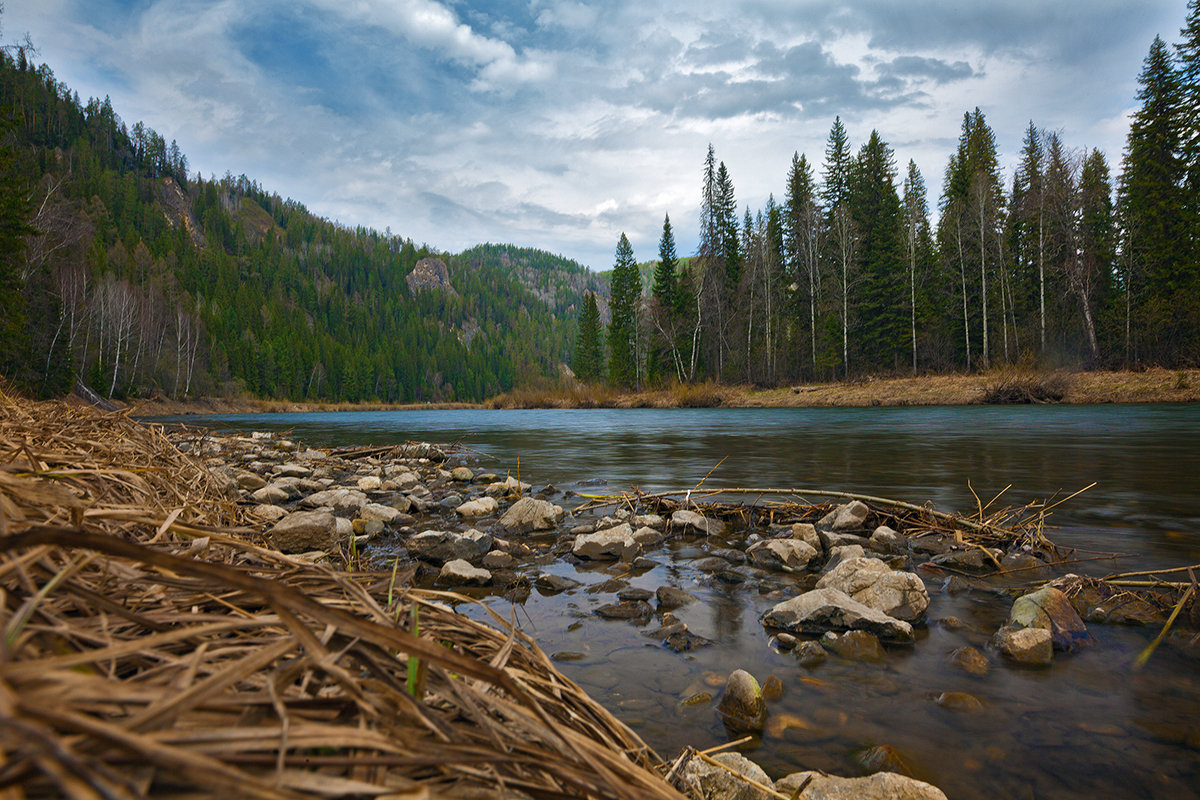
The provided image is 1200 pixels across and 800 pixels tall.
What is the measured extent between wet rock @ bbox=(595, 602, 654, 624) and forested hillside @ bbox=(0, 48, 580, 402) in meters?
24.1

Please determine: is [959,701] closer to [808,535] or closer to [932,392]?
[808,535]

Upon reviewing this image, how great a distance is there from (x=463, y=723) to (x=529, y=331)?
6029 inches

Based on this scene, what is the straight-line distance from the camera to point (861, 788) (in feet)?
5.47

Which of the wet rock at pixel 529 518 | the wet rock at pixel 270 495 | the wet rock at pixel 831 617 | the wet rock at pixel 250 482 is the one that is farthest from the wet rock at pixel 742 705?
the wet rock at pixel 250 482

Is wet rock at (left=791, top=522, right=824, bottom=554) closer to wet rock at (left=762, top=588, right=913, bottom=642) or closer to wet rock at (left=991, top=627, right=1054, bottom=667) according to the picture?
wet rock at (left=762, top=588, right=913, bottom=642)

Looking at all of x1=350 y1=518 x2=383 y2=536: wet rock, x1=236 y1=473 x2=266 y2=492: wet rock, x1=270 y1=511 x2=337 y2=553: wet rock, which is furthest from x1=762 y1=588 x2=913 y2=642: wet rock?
x1=236 y1=473 x2=266 y2=492: wet rock

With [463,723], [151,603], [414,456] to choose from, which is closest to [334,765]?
[463,723]

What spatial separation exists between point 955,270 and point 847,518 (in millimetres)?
35453

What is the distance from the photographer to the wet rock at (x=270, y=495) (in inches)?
221

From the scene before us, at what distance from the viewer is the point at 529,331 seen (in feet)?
497

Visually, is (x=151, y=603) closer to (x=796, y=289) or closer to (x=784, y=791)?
(x=784, y=791)

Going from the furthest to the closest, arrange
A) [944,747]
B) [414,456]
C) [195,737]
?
[414,456]
[944,747]
[195,737]

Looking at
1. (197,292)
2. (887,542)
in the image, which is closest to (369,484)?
(887,542)

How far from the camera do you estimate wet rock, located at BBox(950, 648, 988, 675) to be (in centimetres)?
250
